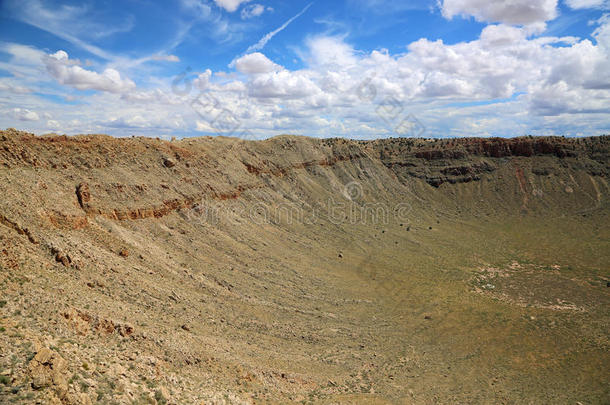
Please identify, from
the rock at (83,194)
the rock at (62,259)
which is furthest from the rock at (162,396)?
the rock at (83,194)

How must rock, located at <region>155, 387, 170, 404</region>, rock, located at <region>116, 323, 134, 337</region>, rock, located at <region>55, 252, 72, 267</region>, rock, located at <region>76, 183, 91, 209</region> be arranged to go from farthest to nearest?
rock, located at <region>76, 183, 91, 209</region> → rock, located at <region>55, 252, 72, 267</region> → rock, located at <region>116, 323, 134, 337</region> → rock, located at <region>155, 387, 170, 404</region>

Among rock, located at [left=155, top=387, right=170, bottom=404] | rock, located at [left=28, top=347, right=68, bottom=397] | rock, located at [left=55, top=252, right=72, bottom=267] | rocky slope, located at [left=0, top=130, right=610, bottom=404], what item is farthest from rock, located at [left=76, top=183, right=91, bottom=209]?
rock, located at [left=155, top=387, right=170, bottom=404]

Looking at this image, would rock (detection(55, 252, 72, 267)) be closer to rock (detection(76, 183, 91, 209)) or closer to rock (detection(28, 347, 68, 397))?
rock (detection(76, 183, 91, 209))

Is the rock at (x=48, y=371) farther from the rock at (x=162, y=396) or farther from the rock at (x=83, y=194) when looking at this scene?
the rock at (x=83, y=194)

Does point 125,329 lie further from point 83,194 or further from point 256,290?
point 83,194

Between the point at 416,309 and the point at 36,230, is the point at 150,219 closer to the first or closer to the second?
the point at 36,230

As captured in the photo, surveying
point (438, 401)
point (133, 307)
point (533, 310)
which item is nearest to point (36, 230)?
point (133, 307)

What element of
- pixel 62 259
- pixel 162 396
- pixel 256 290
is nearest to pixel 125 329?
pixel 162 396

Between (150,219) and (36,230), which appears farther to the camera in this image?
(150,219)

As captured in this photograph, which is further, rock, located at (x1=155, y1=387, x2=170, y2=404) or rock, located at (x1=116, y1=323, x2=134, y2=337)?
rock, located at (x1=116, y1=323, x2=134, y2=337)
